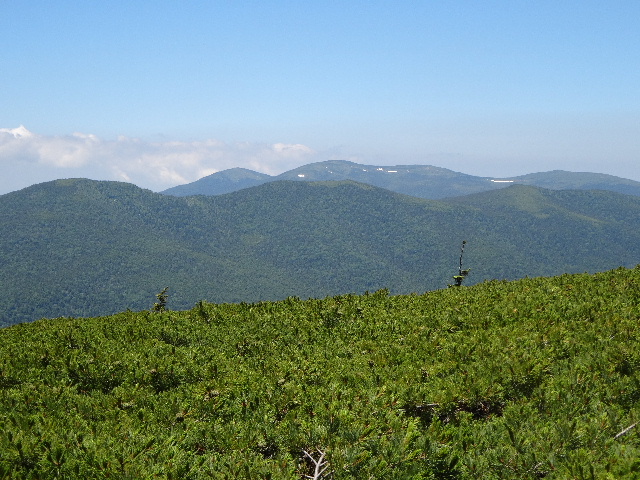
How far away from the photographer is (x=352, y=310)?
17.9 meters

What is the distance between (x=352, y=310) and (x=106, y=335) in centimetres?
843

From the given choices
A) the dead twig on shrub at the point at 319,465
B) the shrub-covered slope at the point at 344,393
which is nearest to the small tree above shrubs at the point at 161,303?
the shrub-covered slope at the point at 344,393

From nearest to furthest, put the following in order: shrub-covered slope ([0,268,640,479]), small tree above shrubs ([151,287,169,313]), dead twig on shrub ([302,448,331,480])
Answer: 1. dead twig on shrub ([302,448,331,480])
2. shrub-covered slope ([0,268,640,479])
3. small tree above shrubs ([151,287,169,313])

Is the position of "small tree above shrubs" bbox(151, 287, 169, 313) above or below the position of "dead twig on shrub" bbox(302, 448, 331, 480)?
below

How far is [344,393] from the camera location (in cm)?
938

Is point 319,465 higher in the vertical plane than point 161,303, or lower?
higher

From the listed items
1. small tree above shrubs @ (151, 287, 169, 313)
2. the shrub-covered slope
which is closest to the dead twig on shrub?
the shrub-covered slope

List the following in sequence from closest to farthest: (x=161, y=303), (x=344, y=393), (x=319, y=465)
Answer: (x=319, y=465)
(x=344, y=393)
(x=161, y=303)

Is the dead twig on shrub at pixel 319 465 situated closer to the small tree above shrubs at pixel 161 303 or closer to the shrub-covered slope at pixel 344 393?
the shrub-covered slope at pixel 344 393

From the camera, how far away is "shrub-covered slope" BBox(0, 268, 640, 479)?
6934 millimetres

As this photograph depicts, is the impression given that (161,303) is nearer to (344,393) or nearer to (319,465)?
(344,393)

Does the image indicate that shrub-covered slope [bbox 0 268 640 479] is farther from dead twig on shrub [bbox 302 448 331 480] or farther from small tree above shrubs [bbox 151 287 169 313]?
small tree above shrubs [bbox 151 287 169 313]

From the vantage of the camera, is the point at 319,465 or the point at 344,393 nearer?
the point at 319,465

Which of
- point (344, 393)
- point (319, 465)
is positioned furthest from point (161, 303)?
point (319, 465)
